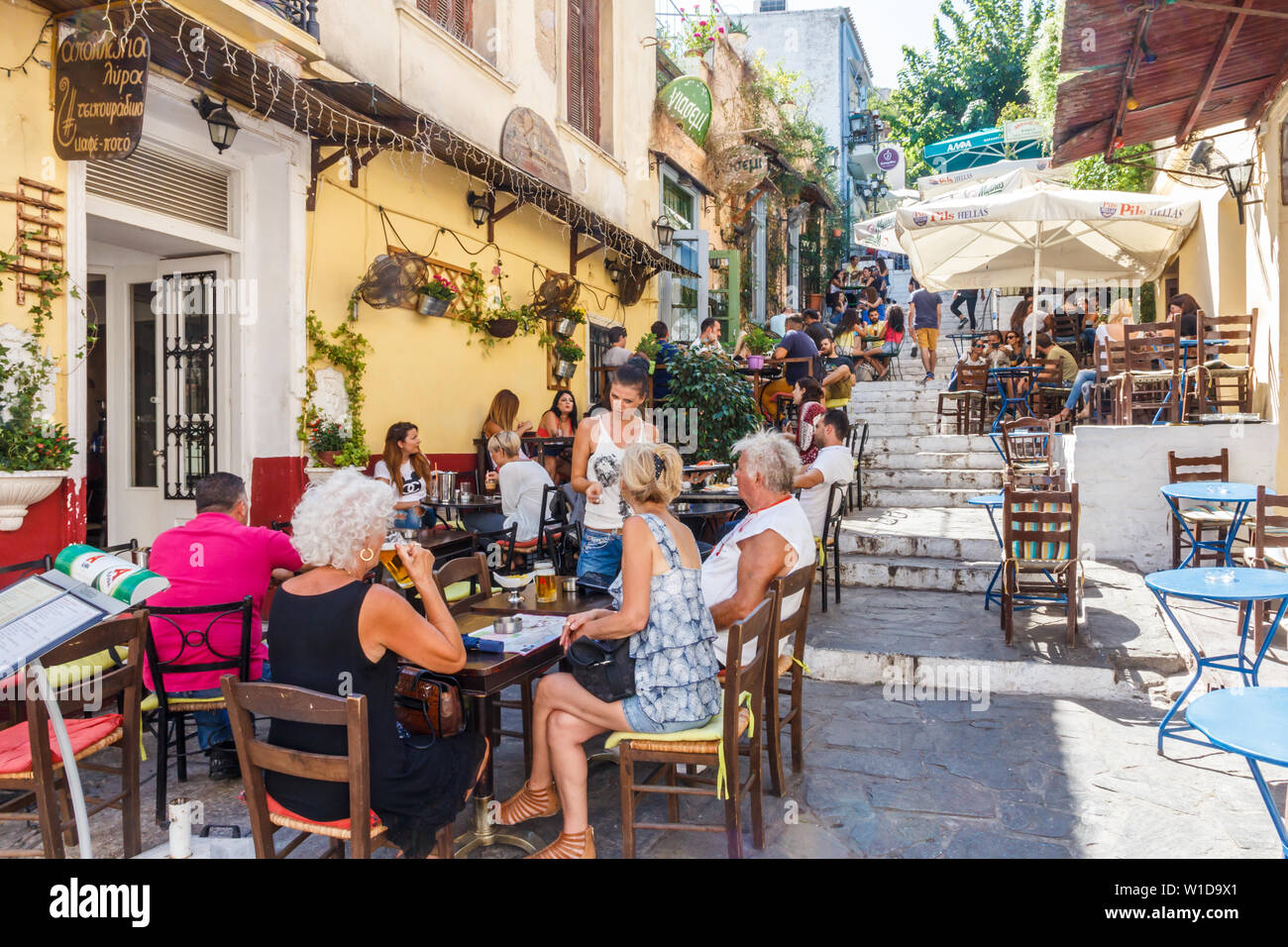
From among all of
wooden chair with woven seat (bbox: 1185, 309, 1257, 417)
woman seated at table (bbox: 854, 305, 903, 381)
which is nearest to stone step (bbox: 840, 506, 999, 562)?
wooden chair with woven seat (bbox: 1185, 309, 1257, 417)

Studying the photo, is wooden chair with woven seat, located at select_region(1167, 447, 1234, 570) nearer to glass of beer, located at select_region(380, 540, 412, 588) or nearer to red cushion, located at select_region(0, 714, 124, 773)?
glass of beer, located at select_region(380, 540, 412, 588)

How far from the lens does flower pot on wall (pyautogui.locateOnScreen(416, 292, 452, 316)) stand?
24.7 ft

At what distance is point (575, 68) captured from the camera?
11023mm

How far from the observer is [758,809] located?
10.9 feet

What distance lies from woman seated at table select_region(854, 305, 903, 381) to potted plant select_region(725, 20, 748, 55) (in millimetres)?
5720

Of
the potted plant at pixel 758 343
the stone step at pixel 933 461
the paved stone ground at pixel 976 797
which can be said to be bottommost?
the paved stone ground at pixel 976 797

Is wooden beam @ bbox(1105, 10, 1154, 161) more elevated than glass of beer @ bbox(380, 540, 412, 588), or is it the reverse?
wooden beam @ bbox(1105, 10, 1154, 161)

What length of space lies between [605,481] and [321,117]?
3.23 meters

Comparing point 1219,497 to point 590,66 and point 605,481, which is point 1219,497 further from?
point 590,66

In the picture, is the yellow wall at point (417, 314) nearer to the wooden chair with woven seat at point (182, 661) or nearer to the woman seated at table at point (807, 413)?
the woman seated at table at point (807, 413)

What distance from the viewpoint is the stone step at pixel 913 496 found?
9.86 meters

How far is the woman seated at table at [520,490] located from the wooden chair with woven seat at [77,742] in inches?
146

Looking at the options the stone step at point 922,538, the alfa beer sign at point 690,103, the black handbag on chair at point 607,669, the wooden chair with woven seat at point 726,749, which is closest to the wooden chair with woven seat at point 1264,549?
the stone step at point 922,538
